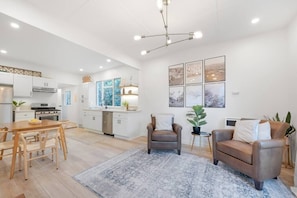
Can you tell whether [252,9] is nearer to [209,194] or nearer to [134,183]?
[209,194]

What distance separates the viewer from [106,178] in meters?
2.05

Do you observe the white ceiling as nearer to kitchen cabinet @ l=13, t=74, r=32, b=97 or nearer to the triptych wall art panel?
the triptych wall art panel

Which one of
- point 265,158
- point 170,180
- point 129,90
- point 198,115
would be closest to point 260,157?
point 265,158

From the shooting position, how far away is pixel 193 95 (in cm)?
375

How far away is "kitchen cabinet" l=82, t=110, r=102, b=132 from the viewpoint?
4.99m

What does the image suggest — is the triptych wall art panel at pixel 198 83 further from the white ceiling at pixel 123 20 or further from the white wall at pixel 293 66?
the white wall at pixel 293 66

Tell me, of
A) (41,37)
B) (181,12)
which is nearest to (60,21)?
(41,37)

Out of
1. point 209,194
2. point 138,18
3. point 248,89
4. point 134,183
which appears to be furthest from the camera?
point 248,89

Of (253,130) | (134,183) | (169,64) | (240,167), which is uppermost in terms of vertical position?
(169,64)

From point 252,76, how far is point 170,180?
2964 mm

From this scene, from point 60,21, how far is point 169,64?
2.98 meters

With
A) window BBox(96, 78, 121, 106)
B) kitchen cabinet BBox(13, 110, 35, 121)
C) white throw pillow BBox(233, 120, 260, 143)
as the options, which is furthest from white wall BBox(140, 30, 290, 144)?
kitchen cabinet BBox(13, 110, 35, 121)

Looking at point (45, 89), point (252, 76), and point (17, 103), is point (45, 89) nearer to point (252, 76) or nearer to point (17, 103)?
point (17, 103)

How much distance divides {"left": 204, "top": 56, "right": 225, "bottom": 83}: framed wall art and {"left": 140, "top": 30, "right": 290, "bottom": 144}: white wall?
0.11 meters
